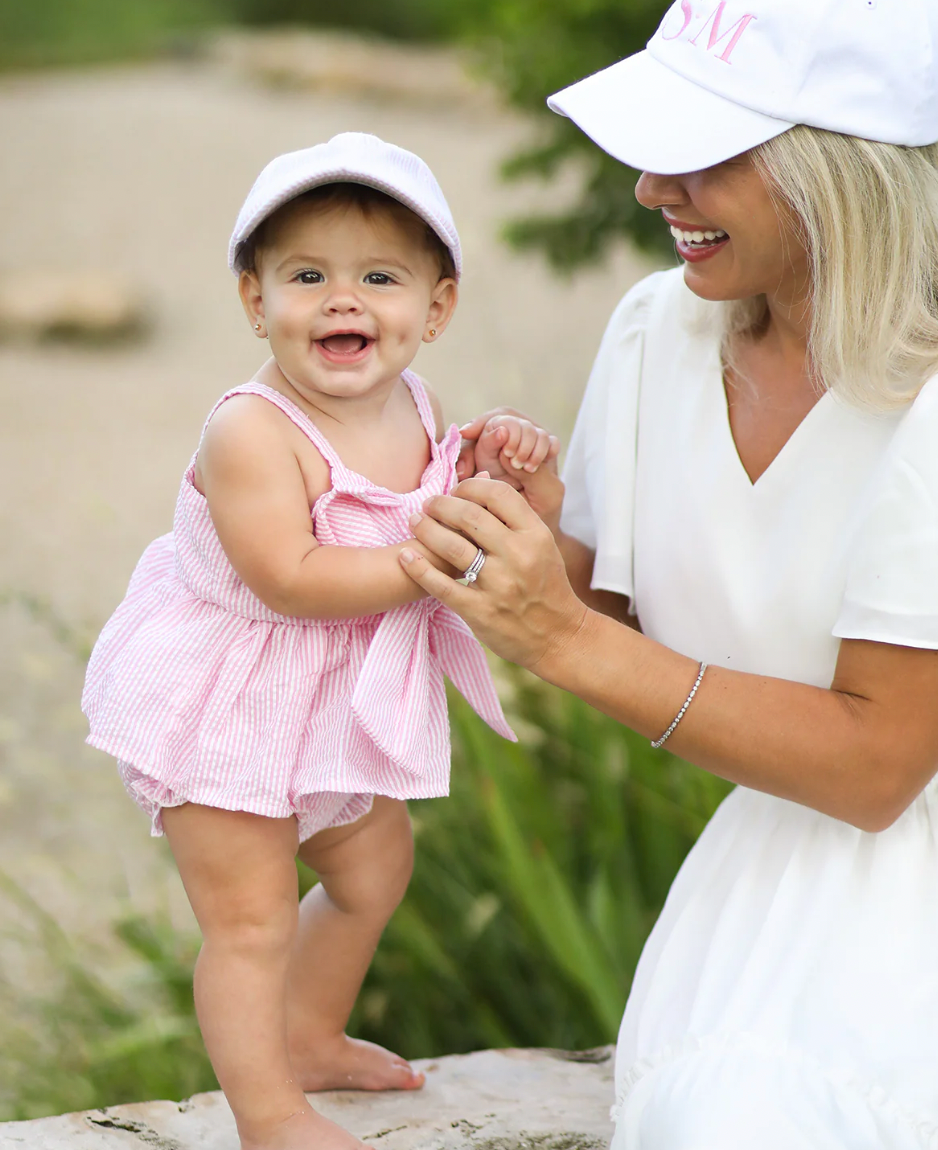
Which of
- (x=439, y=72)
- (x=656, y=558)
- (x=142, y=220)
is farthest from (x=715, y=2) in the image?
(x=439, y=72)

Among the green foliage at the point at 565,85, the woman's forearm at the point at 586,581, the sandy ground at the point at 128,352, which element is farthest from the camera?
the sandy ground at the point at 128,352

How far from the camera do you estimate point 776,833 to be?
78.5 inches

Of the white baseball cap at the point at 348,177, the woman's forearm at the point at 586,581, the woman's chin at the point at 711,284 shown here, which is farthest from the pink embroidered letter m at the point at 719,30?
the woman's forearm at the point at 586,581

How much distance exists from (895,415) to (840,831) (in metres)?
0.58

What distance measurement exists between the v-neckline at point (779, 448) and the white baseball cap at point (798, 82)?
36 cm

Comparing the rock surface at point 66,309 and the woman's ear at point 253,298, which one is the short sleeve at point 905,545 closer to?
the woman's ear at point 253,298

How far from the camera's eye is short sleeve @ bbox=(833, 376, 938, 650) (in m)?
1.73

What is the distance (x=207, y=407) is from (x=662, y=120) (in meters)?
6.90

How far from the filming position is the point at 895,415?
1.82 m

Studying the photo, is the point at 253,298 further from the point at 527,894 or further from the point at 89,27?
the point at 89,27

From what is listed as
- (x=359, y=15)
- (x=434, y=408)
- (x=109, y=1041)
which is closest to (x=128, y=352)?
(x=109, y=1041)

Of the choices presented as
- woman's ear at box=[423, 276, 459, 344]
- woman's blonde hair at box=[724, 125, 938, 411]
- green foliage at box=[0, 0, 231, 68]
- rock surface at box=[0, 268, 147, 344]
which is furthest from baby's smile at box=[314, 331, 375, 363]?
green foliage at box=[0, 0, 231, 68]

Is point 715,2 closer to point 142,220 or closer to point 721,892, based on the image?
point 721,892

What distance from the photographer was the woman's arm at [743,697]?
174cm
